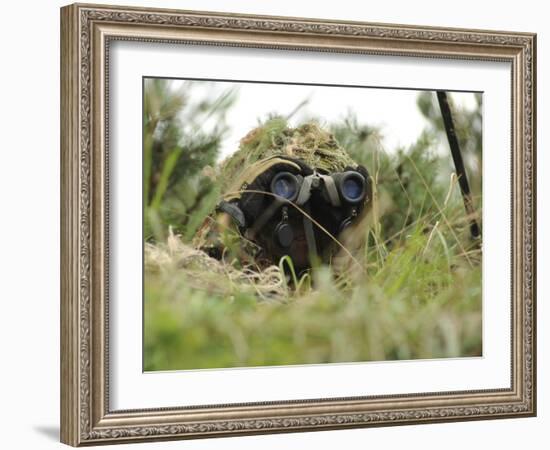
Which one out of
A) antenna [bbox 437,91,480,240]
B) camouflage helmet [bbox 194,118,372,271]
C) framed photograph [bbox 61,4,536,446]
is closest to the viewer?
framed photograph [bbox 61,4,536,446]

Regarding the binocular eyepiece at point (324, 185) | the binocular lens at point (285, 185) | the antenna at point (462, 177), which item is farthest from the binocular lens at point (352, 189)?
the antenna at point (462, 177)

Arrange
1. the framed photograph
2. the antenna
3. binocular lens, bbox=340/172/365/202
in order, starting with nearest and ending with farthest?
the framed photograph → binocular lens, bbox=340/172/365/202 → the antenna

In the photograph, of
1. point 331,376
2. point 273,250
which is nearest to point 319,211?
point 273,250

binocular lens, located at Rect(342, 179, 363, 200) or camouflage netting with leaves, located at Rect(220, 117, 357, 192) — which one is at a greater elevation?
camouflage netting with leaves, located at Rect(220, 117, 357, 192)

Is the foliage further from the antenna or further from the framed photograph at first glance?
the antenna

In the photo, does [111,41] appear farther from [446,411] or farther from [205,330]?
[446,411]

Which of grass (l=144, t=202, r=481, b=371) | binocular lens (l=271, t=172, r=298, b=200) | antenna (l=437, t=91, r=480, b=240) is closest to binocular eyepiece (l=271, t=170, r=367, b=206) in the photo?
binocular lens (l=271, t=172, r=298, b=200)

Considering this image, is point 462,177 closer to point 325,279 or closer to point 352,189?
point 352,189

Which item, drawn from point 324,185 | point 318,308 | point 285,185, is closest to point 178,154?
point 285,185

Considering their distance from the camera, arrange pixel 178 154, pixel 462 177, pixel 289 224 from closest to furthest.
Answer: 1. pixel 178 154
2. pixel 289 224
3. pixel 462 177
